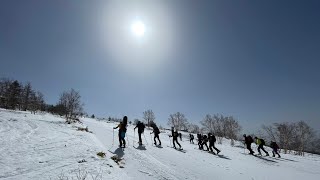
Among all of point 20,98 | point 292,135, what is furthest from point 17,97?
point 292,135

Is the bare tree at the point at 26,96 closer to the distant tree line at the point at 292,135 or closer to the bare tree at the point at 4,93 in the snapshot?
the bare tree at the point at 4,93

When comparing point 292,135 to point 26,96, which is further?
point 26,96

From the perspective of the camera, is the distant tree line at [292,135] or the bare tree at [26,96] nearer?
the distant tree line at [292,135]

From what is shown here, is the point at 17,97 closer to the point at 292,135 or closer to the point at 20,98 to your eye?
the point at 20,98

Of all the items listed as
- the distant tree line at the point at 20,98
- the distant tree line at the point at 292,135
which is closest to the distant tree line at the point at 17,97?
the distant tree line at the point at 20,98

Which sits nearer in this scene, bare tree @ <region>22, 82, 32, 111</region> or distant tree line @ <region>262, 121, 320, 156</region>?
distant tree line @ <region>262, 121, 320, 156</region>

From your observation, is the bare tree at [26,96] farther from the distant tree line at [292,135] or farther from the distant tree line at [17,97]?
the distant tree line at [292,135]

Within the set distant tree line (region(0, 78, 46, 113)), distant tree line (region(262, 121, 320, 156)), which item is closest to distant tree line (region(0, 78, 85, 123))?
distant tree line (region(0, 78, 46, 113))

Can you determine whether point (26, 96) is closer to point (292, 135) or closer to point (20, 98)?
point (20, 98)

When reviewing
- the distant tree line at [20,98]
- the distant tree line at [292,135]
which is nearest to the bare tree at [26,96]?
the distant tree line at [20,98]

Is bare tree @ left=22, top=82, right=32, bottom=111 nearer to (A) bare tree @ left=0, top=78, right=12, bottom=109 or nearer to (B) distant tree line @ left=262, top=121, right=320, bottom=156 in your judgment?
(A) bare tree @ left=0, top=78, right=12, bottom=109

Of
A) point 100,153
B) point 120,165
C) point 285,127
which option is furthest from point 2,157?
point 285,127

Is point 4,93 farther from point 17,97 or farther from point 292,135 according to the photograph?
point 292,135

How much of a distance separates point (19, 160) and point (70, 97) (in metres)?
65.0
